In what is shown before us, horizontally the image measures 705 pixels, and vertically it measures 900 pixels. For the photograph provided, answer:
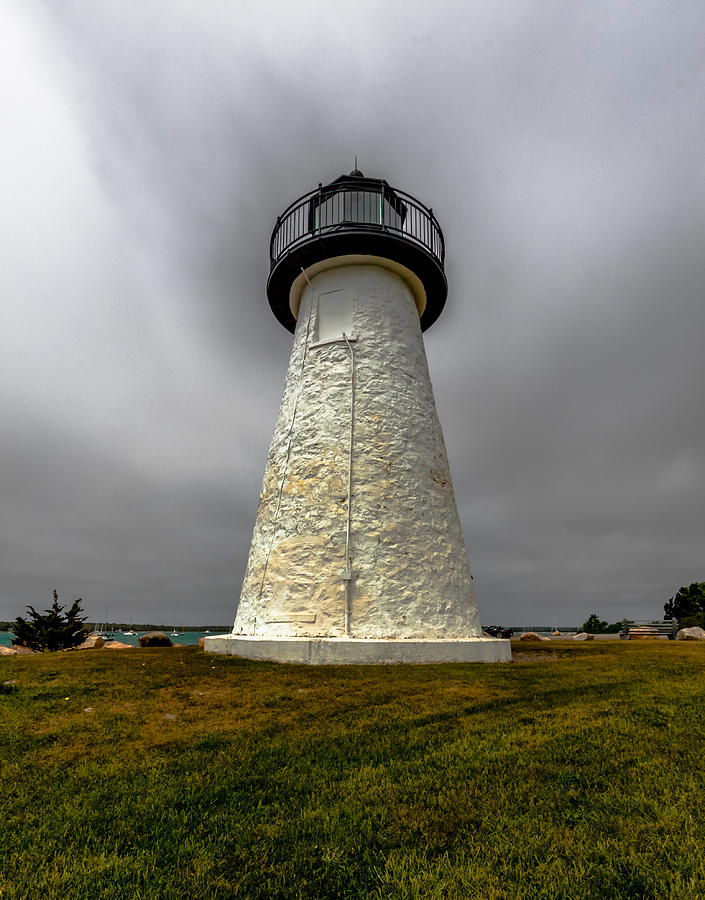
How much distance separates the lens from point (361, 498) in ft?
39.1

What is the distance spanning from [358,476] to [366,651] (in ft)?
12.2

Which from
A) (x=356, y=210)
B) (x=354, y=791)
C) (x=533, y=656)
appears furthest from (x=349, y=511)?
(x=356, y=210)

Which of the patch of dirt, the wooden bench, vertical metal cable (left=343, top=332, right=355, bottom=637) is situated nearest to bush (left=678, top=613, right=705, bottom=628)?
the wooden bench

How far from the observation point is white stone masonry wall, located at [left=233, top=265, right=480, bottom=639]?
11258 millimetres

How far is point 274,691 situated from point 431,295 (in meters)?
11.9

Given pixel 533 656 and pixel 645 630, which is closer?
pixel 533 656

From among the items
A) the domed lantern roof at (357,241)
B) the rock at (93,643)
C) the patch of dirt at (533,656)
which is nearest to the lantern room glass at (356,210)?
the domed lantern roof at (357,241)

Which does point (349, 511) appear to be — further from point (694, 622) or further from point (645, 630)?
point (694, 622)

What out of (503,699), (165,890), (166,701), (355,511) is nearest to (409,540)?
(355,511)

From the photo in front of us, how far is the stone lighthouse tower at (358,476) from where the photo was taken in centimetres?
1105

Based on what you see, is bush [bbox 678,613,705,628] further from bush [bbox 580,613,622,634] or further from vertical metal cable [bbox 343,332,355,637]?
vertical metal cable [bbox 343,332,355,637]

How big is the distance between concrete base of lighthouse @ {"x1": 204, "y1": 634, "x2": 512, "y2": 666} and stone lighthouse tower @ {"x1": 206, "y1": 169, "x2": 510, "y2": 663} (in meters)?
0.02

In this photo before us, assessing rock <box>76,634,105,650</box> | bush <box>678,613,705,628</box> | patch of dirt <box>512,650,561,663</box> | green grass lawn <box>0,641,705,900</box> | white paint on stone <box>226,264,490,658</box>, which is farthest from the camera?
bush <box>678,613,705,628</box>

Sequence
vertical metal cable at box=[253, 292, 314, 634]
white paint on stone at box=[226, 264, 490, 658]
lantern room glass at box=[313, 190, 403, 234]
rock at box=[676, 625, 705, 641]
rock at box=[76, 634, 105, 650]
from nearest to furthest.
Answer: white paint on stone at box=[226, 264, 490, 658], vertical metal cable at box=[253, 292, 314, 634], lantern room glass at box=[313, 190, 403, 234], rock at box=[76, 634, 105, 650], rock at box=[676, 625, 705, 641]
